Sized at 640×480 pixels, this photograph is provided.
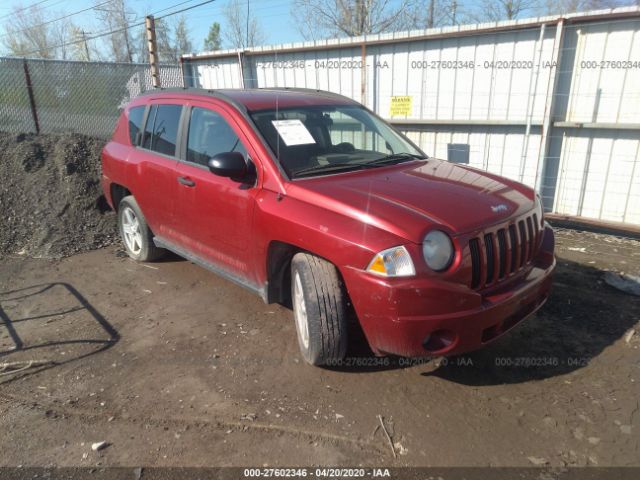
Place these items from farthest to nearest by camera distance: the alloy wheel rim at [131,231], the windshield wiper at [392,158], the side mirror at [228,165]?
1. the alloy wheel rim at [131,231]
2. the windshield wiper at [392,158]
3. the side mirror at [228,165]

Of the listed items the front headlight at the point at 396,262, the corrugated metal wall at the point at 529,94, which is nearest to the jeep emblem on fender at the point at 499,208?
the front headlight at the point at 396,262

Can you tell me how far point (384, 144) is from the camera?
159 inches

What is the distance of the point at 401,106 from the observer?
23.8 ft

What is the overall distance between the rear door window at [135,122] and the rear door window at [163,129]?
19 cm

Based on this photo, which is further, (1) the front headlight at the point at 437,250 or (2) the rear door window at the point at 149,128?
(2) the rear door window at the point at 149,128

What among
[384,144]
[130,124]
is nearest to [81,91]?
[130,124]

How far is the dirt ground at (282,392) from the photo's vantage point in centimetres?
253

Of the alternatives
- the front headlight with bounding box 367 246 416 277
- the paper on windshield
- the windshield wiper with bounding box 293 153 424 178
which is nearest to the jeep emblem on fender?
the front headlight with bounding box 367 246 416 277

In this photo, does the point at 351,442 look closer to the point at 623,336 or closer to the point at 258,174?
the point at 258,174

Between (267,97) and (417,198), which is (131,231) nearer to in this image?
(267,97)

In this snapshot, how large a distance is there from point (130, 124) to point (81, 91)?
5.92 m

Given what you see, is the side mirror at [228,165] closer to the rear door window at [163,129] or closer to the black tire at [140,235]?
the rear door window at [163,129]

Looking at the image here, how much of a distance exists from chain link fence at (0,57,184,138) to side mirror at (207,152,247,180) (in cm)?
750

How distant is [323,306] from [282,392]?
658mm
